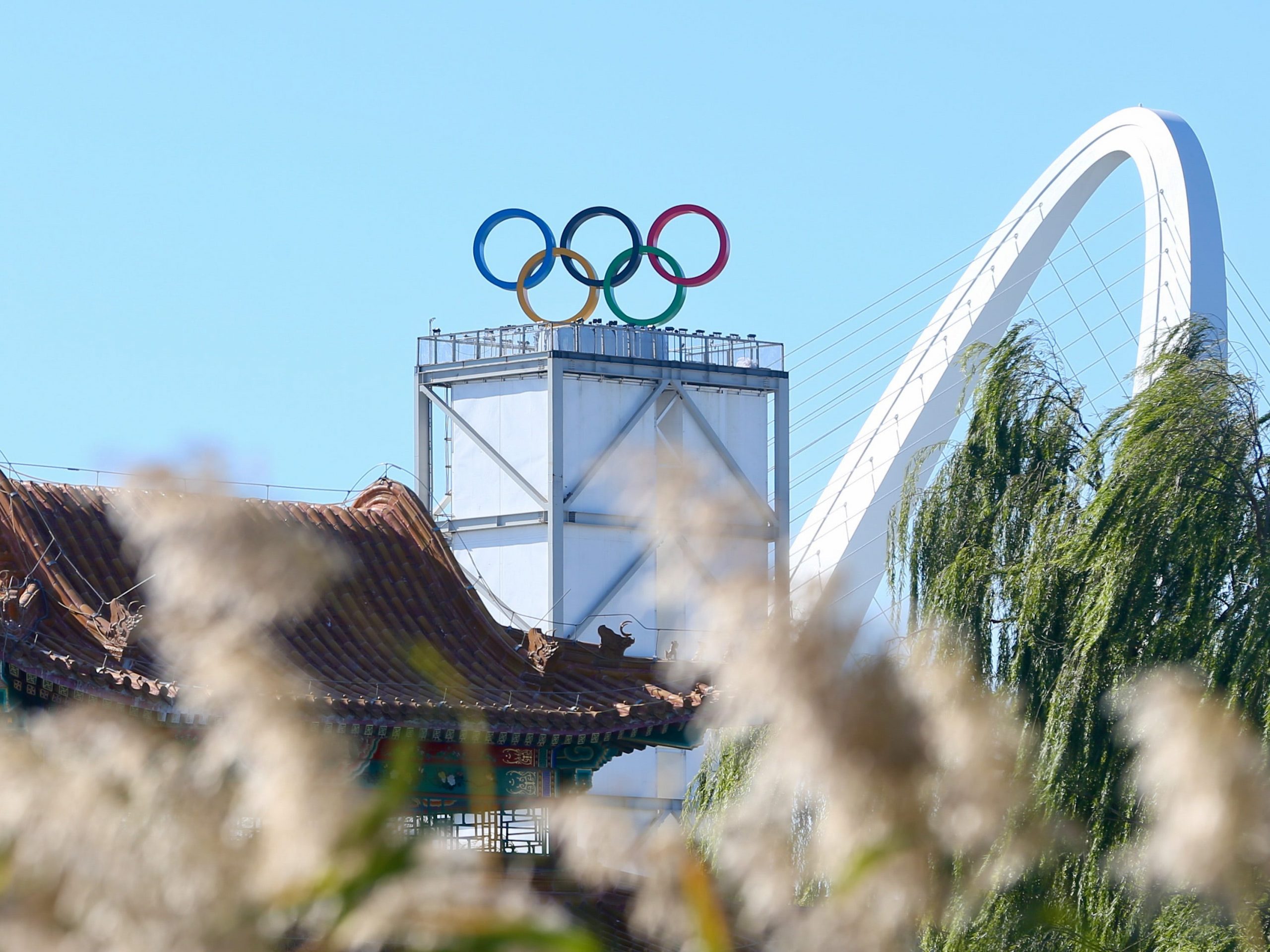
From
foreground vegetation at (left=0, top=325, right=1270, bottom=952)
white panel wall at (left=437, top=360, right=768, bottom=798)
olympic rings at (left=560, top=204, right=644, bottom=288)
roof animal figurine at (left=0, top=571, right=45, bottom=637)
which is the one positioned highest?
olympic rings at (left=560, top=204, right=644, bottom=288)

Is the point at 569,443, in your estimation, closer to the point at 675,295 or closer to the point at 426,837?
the point at 675,295

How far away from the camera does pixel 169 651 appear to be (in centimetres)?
247

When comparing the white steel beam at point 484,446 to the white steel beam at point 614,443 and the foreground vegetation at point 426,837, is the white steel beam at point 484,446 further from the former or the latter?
the foreground vegetation at point 426,837

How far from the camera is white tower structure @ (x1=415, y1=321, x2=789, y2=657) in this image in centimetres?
3231

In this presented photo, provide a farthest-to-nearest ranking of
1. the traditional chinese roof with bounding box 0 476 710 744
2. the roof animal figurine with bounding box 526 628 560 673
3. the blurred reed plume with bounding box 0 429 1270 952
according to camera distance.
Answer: the roof animal figurine with bounding box 526 628 560 673, the traditional chinese roof with bounding box 0 476 710 744, the blurred reed plume with bounding box 0 429 1270 952

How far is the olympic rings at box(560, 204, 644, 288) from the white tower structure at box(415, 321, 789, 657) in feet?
3.16

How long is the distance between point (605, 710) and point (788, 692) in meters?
11.4

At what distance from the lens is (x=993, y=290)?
30.7 metres

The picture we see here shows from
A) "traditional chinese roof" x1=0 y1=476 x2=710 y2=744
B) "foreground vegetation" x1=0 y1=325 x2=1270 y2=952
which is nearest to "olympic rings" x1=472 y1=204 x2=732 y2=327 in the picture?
"traditional chinese roof" x1=0 y1=476 x2=710 y2=744

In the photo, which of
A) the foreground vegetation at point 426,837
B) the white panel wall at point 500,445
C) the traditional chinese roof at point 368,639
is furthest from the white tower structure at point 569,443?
the foreground vegetation at point 426,837

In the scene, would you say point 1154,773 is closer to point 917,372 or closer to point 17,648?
point 17,648

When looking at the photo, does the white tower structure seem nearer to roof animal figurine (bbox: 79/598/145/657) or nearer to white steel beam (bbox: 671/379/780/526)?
white steel beam (bbox: 671/379/780/526)

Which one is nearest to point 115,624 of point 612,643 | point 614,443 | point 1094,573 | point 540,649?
point 540,649

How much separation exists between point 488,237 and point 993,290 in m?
8.02
